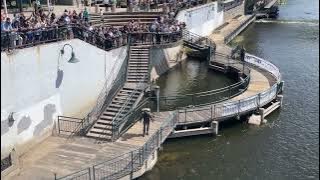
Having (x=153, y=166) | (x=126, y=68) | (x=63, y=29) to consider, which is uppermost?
(x=63, y=29)

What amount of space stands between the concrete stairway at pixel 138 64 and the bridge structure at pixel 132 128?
59 mm

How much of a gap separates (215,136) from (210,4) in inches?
1144

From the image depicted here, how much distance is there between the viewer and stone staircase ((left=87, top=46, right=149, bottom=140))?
20.6 metres

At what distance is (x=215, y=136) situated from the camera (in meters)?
23.1

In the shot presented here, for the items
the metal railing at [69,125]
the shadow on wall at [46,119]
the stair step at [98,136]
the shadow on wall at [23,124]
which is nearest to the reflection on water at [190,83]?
the metal railing at [69,125]

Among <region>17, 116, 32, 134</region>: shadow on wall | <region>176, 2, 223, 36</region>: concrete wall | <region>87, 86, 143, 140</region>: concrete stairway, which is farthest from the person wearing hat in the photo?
<region>176, 2, 223, 36</region>: concrete wall

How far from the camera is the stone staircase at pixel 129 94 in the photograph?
20562mm

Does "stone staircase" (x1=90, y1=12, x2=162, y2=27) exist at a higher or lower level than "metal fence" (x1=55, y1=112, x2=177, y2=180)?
higher

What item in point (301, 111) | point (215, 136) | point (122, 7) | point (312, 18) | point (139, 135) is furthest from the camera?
point (312, 18)

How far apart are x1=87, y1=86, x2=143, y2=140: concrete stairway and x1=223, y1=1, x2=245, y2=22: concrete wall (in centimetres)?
3800

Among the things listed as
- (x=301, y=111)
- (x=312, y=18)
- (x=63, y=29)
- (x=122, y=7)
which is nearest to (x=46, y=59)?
(x=63, y=29)

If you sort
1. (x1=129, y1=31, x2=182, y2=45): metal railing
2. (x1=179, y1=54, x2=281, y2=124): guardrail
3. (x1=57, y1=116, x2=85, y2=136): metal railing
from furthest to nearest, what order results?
(x1=129, y1=31, x2=182, y2=45): metal railing, (x1=179, y1=54, x2=281, y2=124): guardrail, (x1=57, y1=116, x2=85, y2=136): metal railing

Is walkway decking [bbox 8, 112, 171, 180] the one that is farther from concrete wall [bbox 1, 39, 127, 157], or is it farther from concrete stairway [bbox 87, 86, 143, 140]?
concrete wall [bbox 1, 39, 127, 157]

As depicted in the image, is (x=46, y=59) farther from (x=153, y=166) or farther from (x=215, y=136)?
(x=215, y=136)
